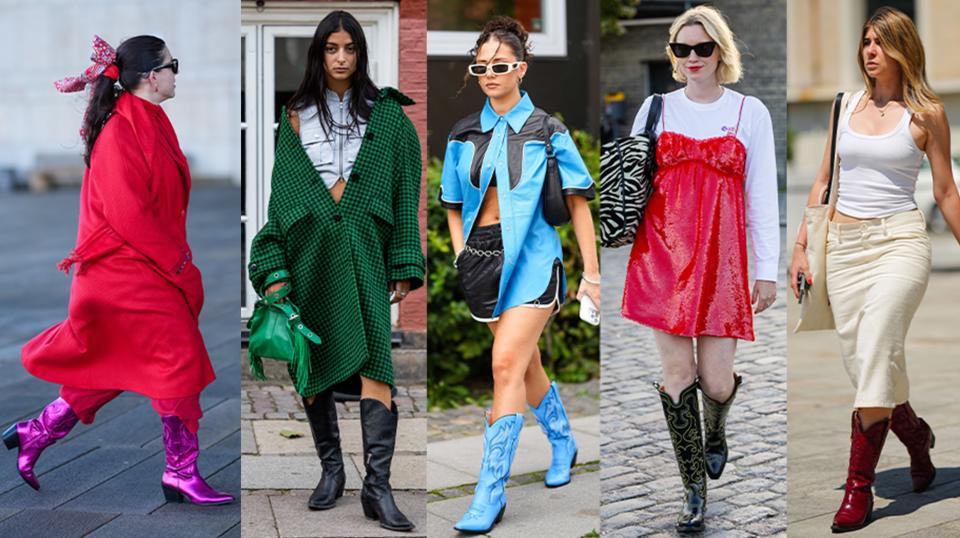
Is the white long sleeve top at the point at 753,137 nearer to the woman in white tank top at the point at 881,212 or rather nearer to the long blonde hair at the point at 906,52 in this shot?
the woman in white tank top at the point at 881,212

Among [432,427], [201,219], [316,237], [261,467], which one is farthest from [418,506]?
[201,219]

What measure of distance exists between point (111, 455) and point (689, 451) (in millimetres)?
3009

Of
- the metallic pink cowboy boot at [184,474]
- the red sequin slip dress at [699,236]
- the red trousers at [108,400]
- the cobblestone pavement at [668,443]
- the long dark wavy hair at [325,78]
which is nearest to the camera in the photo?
the long dark wavy hair at [325,78]

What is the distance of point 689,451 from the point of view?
4566 mm

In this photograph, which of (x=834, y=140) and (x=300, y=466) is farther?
(x=834, y=140)

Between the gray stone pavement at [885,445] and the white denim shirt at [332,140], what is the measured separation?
6.88 ft

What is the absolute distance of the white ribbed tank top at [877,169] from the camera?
15.3 ft

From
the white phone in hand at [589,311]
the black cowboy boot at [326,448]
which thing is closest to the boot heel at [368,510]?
the black cowboy boot at [326,448]

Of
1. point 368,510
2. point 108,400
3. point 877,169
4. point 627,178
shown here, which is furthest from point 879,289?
point 108,400

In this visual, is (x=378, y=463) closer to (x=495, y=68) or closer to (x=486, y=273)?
(x=486, y=273)

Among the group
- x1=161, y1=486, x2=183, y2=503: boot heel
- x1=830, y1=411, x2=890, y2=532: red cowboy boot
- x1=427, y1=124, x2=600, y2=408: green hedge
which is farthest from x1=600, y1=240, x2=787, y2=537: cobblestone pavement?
x1=427, y1=124, x2=600, y2=408: green hedge

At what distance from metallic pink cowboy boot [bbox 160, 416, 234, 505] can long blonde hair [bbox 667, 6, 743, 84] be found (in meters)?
2.27

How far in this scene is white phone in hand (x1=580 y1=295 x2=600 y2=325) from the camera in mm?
4474

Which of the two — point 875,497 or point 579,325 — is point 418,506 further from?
point 579,325
